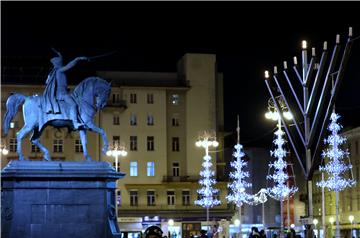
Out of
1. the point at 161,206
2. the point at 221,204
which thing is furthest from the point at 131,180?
the point at 221,204

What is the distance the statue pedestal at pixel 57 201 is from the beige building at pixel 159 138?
206ft

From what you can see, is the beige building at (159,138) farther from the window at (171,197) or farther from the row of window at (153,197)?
the window at (171,197)

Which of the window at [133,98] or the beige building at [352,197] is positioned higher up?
the window at [133,98]

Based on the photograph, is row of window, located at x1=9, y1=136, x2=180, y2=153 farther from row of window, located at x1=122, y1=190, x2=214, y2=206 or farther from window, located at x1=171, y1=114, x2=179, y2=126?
row of window, located at x1=122, y1=190, x2=214, y2=206

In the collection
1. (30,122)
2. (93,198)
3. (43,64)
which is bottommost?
(93,198)

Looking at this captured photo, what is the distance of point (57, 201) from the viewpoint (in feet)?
95.9

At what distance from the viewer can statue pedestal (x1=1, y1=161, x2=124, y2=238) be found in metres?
28.9

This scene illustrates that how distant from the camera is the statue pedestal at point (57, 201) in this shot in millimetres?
28891

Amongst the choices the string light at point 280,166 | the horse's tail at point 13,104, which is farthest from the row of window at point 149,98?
the horse's tail at point 13,104

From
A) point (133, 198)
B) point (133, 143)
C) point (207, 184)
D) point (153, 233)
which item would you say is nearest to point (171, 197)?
point (133, 198)

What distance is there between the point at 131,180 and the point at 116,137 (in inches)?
194

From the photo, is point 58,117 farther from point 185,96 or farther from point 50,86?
point 185,96

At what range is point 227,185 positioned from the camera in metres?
95.2

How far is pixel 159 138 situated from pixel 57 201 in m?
65.0
